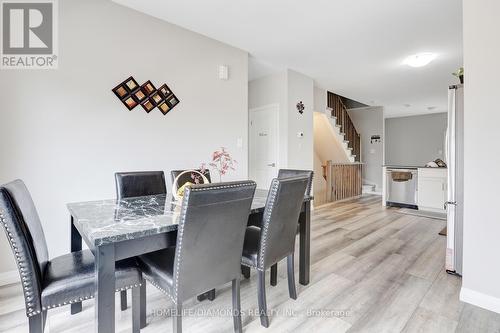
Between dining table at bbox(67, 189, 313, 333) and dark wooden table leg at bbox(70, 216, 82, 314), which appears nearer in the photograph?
dining table at bbox(67, 189, 313, 333)

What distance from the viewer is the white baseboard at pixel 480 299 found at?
5.80ft

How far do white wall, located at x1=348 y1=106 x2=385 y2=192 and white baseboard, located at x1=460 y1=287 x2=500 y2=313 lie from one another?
6.01 metres

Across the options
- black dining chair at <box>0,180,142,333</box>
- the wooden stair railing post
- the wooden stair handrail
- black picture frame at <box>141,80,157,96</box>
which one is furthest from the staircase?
black dining chair at <box>0,180,142,333</box>

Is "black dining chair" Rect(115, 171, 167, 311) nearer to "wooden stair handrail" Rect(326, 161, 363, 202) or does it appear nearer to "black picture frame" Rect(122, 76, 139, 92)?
"black picture frame" Rect(122, 76, 139, 92)

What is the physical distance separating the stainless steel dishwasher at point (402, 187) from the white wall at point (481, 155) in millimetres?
3569

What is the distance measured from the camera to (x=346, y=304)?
1.86 metres

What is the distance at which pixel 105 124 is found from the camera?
Answer: 2621mm

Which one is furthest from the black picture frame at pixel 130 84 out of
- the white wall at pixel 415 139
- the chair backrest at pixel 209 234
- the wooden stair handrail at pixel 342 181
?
the white wall at pixel 415 139

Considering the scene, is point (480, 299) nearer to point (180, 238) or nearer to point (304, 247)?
point (304, 247)

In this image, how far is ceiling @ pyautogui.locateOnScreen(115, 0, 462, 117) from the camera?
2652 mm

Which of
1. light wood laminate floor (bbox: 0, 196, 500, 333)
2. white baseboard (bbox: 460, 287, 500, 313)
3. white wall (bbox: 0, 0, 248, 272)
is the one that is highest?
white wall (bbox: 0, 0, 248, 272)

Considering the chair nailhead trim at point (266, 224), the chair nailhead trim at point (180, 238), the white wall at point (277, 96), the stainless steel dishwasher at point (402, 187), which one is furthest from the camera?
the stainless steel dishwasher at point (402, 187)

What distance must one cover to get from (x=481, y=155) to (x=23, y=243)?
9.06 feet

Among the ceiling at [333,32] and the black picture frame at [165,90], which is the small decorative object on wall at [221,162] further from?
the ceiling at [333,32]
